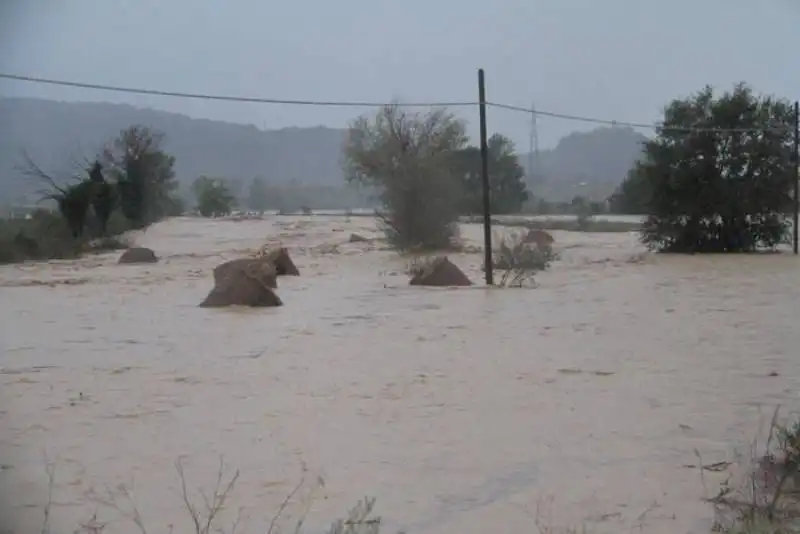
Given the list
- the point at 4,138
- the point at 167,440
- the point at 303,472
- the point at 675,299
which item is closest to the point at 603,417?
the point at 303,472

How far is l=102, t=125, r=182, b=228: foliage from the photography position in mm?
55625

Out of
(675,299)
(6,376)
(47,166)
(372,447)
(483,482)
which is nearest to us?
(483,482)

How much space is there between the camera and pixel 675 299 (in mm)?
21000

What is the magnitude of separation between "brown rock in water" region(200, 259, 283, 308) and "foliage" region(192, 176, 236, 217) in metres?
60.9

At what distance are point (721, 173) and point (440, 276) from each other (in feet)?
49.3

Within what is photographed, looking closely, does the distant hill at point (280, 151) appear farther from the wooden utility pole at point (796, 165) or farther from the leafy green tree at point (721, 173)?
the wooden utility pole at point (796, 165)

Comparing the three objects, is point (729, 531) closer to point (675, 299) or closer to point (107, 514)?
point (107, 514)

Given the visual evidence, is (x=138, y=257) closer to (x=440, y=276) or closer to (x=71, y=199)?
(x=71, y=199)

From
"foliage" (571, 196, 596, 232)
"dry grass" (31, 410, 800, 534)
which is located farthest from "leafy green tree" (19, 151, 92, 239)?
"dry grass" (31, 410, 800, 534)

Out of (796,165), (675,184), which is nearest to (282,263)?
(675,184)

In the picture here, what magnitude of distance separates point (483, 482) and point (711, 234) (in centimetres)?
3085

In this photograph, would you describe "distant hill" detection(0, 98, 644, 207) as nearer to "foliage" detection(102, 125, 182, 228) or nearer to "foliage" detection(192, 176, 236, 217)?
"foliage" detection(102, 125, 182, 228)

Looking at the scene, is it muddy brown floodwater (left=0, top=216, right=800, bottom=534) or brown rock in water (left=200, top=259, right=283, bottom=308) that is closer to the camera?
muddy brown floodwater (left=0, top=216, right=800, bottom=534)

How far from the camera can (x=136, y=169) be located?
2226 inches
